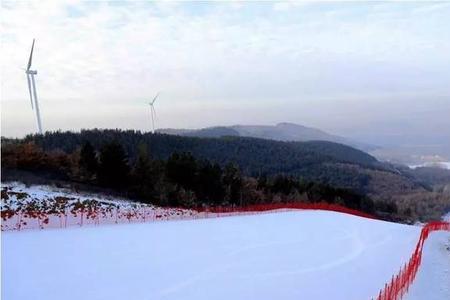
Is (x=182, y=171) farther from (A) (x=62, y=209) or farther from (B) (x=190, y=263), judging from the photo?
(B) (x=190, y=263)

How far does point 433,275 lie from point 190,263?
1037 centimetres

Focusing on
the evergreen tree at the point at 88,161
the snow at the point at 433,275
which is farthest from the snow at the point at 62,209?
the snow at the point at 433,275

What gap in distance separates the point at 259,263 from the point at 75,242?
6614 mm

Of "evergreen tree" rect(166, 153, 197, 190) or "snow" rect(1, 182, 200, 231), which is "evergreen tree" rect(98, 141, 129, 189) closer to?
"snow" rect(1, 182, 200, 231)

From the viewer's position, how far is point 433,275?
22.4 metres

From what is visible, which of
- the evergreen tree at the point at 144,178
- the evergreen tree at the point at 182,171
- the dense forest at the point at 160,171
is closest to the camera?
the dense forest at the point at 160,171

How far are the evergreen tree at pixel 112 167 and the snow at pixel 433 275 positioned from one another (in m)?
27.4

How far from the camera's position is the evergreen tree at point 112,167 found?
49438 mm

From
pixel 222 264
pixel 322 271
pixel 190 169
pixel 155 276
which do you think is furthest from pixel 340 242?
pixel 190 169

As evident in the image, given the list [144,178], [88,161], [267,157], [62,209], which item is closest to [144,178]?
[144,178]

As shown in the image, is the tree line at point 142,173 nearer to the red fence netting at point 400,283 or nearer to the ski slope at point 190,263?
the ski slope at point 190,263

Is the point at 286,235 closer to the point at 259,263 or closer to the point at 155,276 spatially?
the point at 259,263

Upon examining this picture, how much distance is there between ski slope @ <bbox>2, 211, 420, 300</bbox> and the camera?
1486 centimetres

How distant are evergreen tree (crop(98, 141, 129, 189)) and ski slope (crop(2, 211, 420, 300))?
22908 mm
